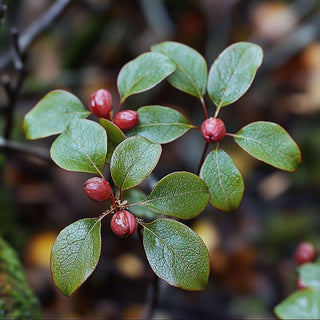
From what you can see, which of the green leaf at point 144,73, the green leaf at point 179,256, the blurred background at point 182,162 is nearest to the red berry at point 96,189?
the green leaf at point 179,256

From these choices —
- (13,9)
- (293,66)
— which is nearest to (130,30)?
(13,9)

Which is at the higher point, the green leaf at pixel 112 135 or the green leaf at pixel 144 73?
the green leaf at pixel 144 73

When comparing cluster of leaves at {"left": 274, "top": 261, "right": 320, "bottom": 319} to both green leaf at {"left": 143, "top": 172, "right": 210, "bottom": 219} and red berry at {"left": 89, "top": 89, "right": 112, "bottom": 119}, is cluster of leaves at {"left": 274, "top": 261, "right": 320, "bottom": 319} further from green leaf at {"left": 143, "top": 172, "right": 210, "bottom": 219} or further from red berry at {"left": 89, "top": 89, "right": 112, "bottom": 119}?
red berry at {"left": 89, "top": 89, "right": 112, "bottom": 119}

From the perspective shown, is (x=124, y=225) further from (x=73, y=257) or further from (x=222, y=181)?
(x=222, y=181)

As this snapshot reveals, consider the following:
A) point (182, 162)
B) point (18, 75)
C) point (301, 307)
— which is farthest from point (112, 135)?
point (182, 162)

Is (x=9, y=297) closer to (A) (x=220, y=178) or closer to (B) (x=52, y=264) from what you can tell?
(B) (x=52, y=264)

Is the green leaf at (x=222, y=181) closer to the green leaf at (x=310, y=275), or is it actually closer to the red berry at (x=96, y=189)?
the red berry at (x=96, y=189)

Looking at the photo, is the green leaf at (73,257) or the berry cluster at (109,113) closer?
the green leaf at (73,257)
